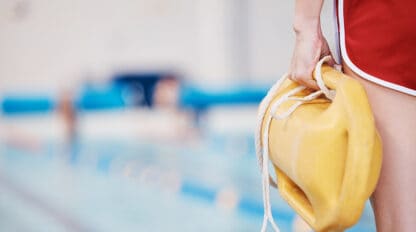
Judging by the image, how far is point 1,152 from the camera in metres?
7.39

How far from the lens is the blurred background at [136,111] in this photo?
12.5ft

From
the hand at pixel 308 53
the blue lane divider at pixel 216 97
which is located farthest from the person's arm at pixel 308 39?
the blue lane divider at pixel 216 97

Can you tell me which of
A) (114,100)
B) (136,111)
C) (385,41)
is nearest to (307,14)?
(385,41)

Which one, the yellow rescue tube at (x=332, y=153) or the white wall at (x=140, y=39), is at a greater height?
the yellow rescue tube at (x=332, y=153)

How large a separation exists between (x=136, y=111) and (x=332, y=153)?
7.93 m

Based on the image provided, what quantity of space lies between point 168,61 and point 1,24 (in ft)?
7.29

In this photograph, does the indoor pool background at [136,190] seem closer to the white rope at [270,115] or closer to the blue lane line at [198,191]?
the blue lane line at [198,191]

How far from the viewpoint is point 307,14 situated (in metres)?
1.33

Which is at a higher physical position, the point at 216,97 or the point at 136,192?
the point at 136,192

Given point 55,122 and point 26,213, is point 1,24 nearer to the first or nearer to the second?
point 55,122

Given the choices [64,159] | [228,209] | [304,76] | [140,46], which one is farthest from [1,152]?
[304,76]

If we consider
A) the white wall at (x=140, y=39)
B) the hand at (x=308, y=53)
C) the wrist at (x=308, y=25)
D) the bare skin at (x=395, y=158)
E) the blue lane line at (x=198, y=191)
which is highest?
the wrist at (x=308, y=25)

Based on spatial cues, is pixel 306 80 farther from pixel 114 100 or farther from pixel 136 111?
pixel 136 111

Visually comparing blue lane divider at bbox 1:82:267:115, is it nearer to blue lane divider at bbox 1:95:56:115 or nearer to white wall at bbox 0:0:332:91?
blue lane divider at bbox 1:95:56:115
